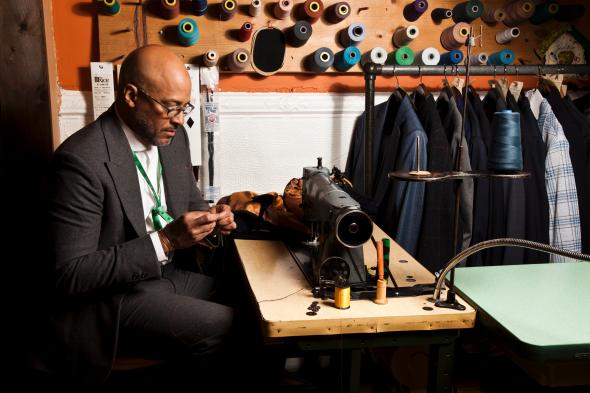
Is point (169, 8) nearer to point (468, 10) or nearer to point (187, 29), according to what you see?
point (187, 29)

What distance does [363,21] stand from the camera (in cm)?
290

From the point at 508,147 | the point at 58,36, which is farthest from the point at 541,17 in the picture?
the point at 58,36

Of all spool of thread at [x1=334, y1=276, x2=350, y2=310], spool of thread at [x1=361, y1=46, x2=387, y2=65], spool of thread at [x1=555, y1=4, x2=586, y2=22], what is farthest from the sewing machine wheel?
spool of thread at [x1=555, y1=4, x2=586, y2=22]

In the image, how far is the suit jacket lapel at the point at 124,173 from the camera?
1.86m

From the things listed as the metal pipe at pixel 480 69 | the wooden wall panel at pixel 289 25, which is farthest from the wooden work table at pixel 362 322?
the wooden wall panel at pixel 289 25

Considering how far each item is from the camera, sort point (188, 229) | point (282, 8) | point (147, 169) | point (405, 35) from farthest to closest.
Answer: point (405, 35) < point (282, 8) < point (147, 169) < point (188, 229)

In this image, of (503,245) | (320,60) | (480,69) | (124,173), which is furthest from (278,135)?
Result: (503,245)

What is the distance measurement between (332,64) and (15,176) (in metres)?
1.54

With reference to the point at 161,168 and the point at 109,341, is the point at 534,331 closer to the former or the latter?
the point at 109,341

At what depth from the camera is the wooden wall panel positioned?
272 centimetres

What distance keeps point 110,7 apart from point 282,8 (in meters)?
0.77

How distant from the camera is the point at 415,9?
9.35ft

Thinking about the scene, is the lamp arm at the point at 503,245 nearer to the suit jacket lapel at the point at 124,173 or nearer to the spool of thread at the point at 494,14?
the suit jacket lapel at the point at 124,173

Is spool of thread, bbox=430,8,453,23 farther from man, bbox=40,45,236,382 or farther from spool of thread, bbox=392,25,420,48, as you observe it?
man, bbox=40,45,236,382
